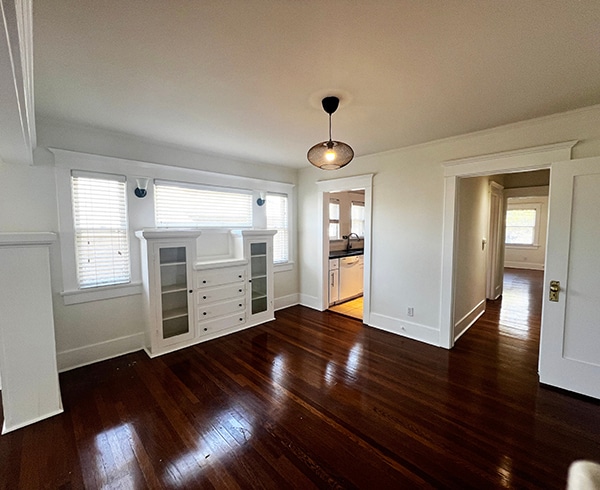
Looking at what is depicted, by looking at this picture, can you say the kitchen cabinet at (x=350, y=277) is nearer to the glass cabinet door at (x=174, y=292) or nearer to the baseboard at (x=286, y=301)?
the baseboard at (x=286, y=301)

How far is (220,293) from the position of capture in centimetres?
368

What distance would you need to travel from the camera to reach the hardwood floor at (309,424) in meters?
1.65

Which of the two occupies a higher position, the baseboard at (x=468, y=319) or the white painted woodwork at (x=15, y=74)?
the white painted woodwork at (x=15, y=74)

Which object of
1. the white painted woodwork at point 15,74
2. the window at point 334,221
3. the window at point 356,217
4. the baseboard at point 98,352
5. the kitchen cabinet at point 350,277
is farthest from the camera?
the window at point 356,217

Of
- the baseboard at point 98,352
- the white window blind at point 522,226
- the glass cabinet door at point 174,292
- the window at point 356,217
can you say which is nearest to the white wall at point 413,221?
the window at point 356,217

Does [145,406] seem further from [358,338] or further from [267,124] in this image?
[267,124]

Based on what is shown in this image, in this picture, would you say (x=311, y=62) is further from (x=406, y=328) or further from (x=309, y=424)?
(x=406, y=328)

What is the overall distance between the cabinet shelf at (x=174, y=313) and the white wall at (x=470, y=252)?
11.2 feet

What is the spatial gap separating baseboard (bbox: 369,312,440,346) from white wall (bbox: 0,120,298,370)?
3157mm

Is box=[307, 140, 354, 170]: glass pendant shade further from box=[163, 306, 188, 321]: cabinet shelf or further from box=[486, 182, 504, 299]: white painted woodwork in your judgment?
box=[486, 182, 504, 299]: white painted woodwork

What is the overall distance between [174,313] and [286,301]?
6.82ft

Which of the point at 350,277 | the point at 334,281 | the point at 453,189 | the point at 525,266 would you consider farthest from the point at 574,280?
the point at 525,266

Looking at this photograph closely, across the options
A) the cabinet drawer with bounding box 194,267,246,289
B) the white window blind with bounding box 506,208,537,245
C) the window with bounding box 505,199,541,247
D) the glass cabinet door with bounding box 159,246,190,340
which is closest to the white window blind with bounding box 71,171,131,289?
the glass cabinet door with bounding box 159,246,190,340

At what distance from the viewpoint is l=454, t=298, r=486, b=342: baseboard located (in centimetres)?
359
